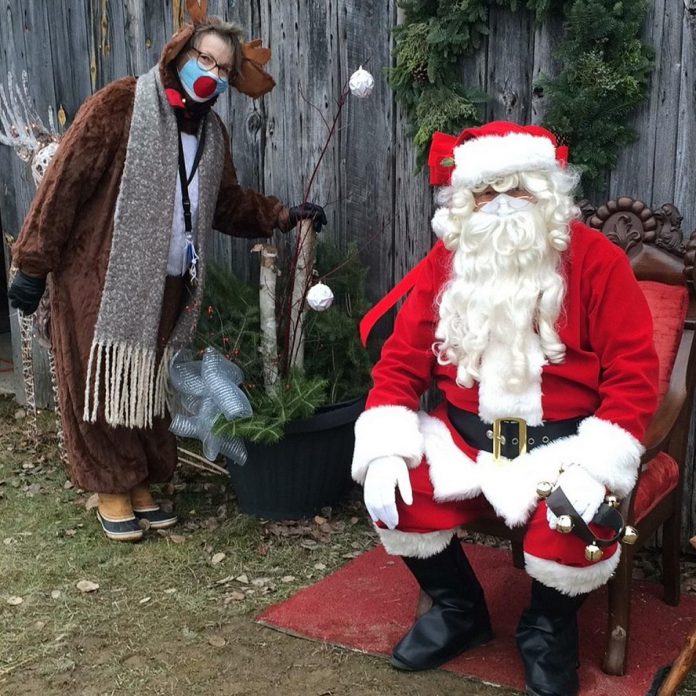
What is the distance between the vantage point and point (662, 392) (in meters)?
2.83

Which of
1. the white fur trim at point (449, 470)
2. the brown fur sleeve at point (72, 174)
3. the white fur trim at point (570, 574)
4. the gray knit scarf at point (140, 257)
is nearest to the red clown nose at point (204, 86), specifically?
the gray knit scarf at point (140, 257)

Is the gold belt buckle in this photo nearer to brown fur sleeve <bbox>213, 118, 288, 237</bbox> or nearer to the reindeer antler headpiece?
brown fur sleeve <bbox>213, 118, 288, 237</bbox>

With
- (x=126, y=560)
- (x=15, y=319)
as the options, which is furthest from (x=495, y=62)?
(x=15, y=319)

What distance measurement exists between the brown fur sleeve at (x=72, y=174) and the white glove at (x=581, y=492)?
2.10 metres

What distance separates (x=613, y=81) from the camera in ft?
10.2

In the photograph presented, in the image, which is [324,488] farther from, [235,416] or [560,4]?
[560,4]

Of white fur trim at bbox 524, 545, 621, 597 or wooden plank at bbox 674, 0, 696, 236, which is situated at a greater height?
wooden plank at bbox 674, 0, 696, 236

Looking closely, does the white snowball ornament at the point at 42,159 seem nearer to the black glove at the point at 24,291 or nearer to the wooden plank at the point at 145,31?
the wooden plank at the point at 145,31

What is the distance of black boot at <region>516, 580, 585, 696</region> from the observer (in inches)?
99.7

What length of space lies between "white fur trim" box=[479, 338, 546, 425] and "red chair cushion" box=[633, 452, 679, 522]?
1.28 feet

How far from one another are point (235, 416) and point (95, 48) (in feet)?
7.69

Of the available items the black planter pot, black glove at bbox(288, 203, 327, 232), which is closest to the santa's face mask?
black glove at bbox(288, 203, 327, 232)

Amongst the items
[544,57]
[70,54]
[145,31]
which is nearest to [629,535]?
[544,57]

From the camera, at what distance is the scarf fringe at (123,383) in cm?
360
